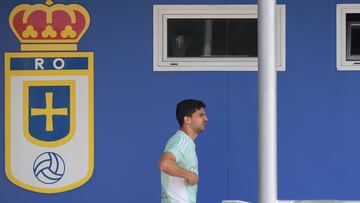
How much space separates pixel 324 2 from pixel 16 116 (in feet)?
7.94

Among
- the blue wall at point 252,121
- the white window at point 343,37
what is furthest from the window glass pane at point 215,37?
the white window at point 343,37

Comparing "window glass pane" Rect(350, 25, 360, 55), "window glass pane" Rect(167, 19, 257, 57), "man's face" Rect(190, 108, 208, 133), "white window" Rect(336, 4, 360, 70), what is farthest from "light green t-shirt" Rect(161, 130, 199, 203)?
"window glass pane" Rect(350, 25, 360, 55)

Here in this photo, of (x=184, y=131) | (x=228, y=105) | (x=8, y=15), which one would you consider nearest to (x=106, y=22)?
(x=8, y=15)

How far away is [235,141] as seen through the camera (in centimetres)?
515

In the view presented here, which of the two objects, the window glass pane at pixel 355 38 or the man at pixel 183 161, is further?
the window glass pane at pixel 355 38

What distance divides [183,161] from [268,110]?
1.20 metres

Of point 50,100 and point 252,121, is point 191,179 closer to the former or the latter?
point 252,121

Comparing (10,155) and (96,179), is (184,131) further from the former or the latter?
→ (10,155)

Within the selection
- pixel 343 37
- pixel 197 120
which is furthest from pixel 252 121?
pixel 197 120

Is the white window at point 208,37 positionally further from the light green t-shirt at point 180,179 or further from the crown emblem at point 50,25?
the light green t-shirt at point 180,179

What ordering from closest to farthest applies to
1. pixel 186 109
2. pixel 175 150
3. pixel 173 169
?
pixel 173 169, pixel 175 150, pixel 186 109

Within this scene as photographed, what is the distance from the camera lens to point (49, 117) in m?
5.19

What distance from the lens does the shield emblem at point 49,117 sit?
5.18 m

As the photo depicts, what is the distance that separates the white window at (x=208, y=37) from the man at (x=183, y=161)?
103cm
